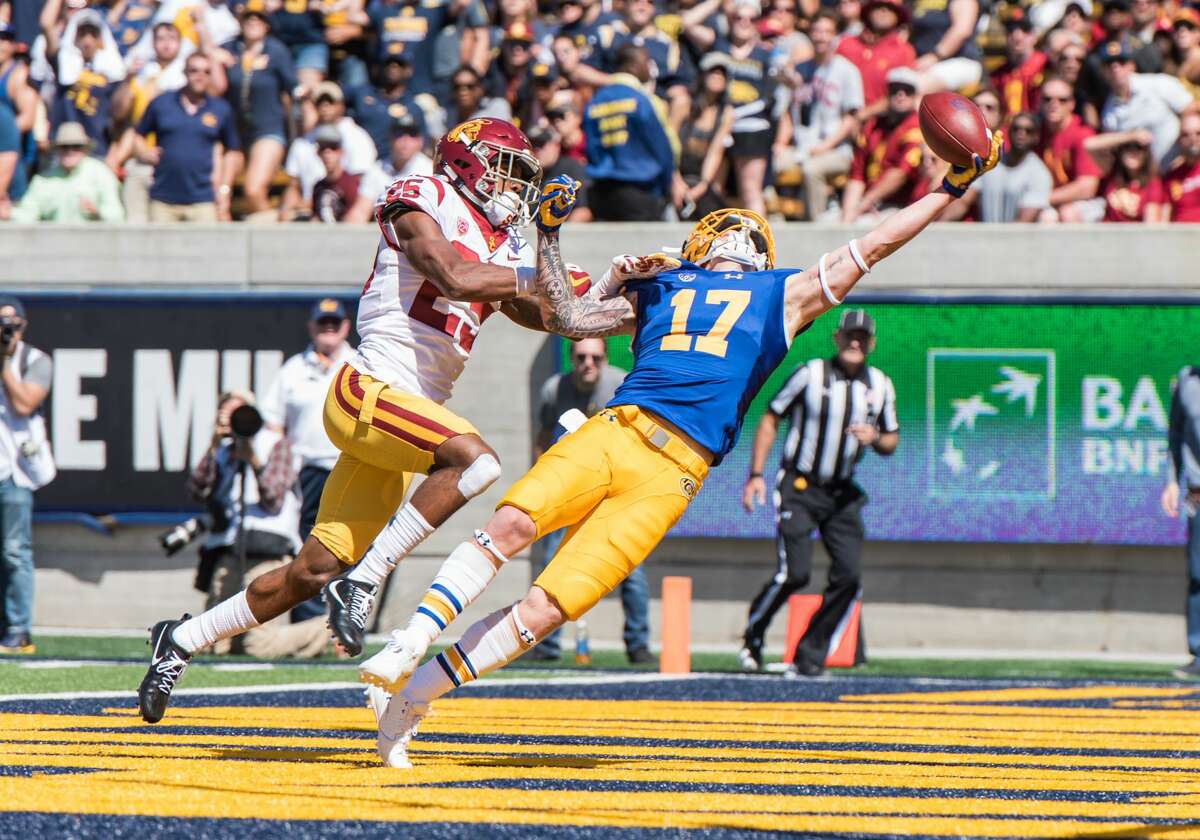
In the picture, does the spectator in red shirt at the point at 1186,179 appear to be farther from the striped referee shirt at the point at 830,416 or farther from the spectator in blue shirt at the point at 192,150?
the spectator in blue shirt at the point at 192,150


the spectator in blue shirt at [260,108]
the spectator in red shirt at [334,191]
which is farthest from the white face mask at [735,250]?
the spectator in blue shirt at [260,108]

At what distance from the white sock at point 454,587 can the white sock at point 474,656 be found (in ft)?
0.28

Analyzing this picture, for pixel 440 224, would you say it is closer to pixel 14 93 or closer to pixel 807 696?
pixel 807 696

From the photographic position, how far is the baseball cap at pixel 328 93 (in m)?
15.9

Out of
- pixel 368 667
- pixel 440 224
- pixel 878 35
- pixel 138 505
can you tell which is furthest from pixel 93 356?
pixel 368 667

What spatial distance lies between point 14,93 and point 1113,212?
8.51 meters

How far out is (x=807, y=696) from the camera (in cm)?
1010

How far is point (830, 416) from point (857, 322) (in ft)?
1.88

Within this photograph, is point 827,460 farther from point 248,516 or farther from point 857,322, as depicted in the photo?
point 248,516

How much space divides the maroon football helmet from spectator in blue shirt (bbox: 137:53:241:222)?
875 centimetres

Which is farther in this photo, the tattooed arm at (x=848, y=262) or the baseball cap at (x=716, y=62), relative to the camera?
the baseball cap at (x=716, y=62)

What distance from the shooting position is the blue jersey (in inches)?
261

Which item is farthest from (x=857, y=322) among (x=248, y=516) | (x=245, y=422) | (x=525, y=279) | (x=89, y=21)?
(x=89, y=21)

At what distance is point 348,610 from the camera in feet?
21.3
